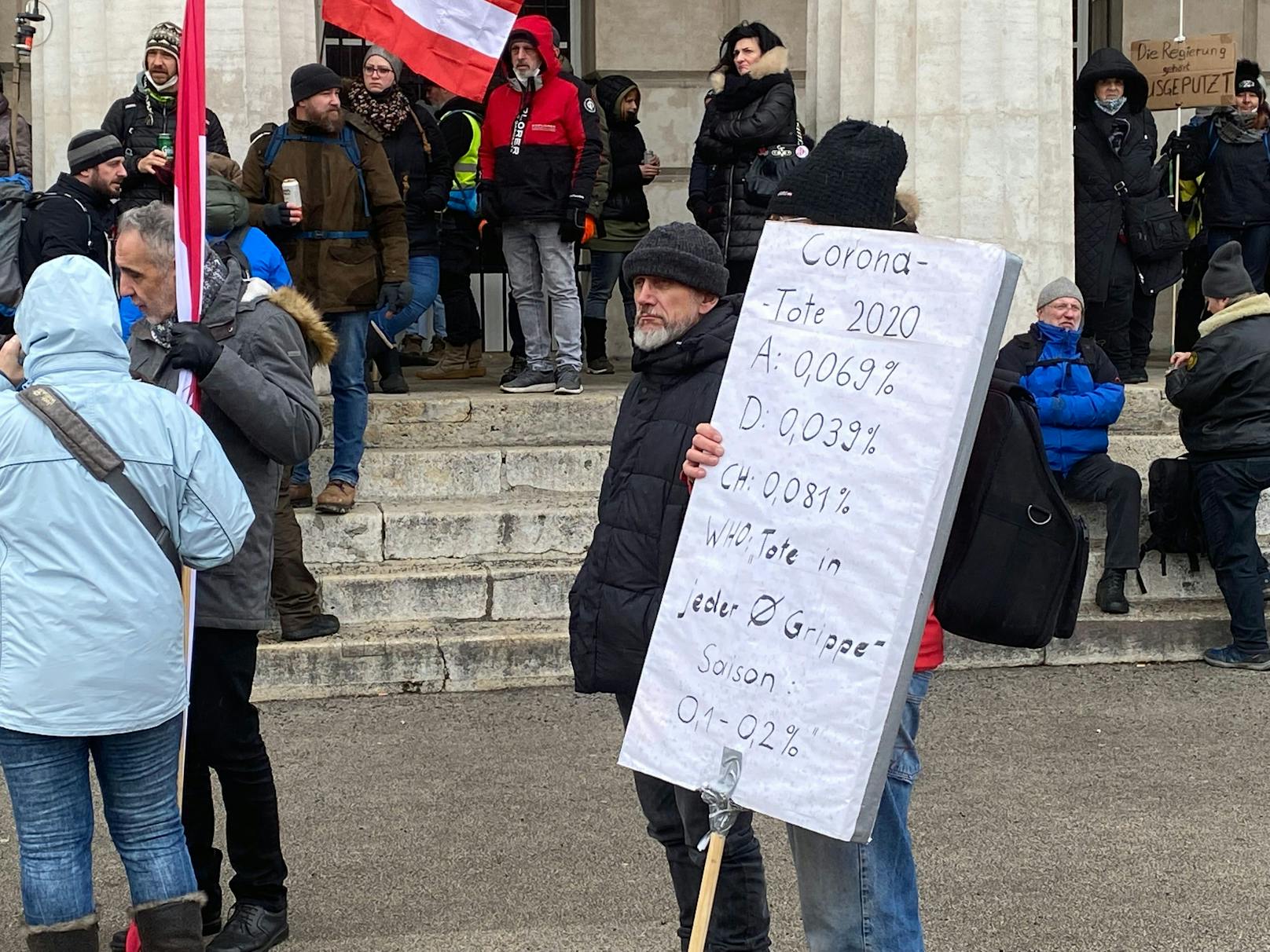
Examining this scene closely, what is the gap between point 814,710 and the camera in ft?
11.0

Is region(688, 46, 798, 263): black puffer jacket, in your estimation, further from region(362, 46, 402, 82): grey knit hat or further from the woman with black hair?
region(362, 46, 402, 82): grey knit hat

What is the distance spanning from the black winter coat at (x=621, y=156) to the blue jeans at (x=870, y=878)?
23.6 ft

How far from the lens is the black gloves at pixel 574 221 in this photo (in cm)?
908

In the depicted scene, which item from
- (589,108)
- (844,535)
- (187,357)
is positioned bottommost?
(844,535)

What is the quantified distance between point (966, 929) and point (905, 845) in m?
1.30

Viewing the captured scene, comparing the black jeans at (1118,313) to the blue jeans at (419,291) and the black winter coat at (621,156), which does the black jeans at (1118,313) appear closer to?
the black winter coat at (621,156)

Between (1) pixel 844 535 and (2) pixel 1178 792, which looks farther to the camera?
(2) pixel 1178 792

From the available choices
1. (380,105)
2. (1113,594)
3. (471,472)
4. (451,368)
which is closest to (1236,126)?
(1113,594)

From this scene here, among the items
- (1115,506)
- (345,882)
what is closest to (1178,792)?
(1115,506)

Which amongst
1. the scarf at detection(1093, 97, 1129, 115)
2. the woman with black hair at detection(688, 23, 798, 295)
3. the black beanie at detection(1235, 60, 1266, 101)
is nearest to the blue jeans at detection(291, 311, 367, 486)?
the woman with black hair at detection(688, 23, 798, 295)

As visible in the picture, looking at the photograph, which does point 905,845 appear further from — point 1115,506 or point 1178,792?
point 1115,506

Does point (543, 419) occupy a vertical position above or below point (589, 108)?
below

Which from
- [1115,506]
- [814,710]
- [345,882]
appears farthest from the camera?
[1115,506]

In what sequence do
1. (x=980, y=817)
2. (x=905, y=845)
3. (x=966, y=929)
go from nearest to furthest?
(x=905, y=845) < (x=966, y=929) < (x=980, y=817)
